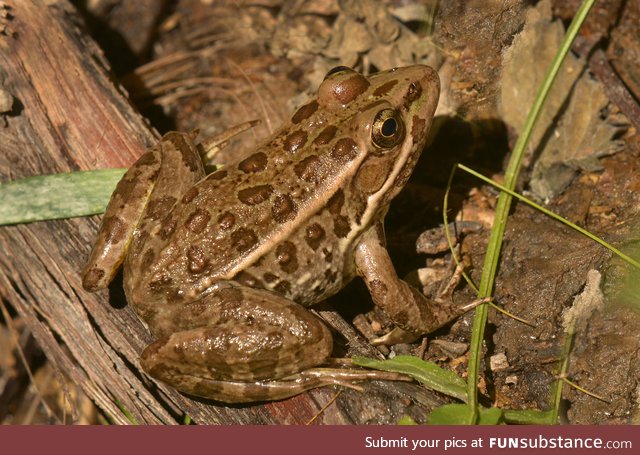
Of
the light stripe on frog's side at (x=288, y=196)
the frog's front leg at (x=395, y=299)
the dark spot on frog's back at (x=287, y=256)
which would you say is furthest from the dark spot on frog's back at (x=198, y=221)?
the frog's front leg at (x=395, y=299)

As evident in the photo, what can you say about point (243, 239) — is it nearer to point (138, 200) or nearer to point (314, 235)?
point (314, 235)

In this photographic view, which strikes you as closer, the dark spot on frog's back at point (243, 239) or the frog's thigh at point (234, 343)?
the frog's thigh at point (234, 343)

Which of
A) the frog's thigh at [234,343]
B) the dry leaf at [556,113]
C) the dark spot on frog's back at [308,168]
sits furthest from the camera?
the dry leaf at [556,113]

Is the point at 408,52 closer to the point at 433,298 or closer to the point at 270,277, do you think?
the point at 433,298

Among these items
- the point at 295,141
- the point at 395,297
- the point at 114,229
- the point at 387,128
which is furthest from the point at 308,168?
the point at 114,229

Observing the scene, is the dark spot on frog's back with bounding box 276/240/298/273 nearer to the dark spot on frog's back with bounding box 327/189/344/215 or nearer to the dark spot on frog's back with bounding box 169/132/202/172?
the dark spot on frog's back with bounding box 327/189/344/215

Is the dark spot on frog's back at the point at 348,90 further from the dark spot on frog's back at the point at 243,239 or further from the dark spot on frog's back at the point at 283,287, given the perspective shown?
the dark spot on frog's back at the point at 283,287

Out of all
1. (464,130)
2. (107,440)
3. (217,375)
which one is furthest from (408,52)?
(107,440)
